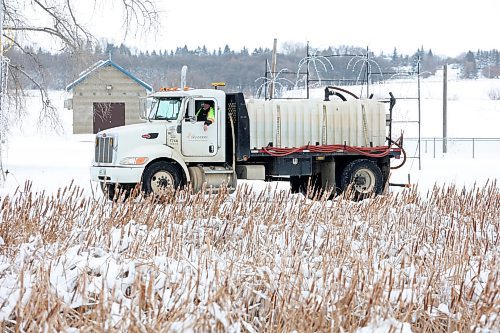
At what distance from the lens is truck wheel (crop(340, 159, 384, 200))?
719 inches

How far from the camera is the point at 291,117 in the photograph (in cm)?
1788

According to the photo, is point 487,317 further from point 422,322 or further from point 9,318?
point 9,318

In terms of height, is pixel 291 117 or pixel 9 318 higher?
pixel 291 117

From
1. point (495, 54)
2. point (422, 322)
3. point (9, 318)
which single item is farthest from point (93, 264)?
point (495, 54)

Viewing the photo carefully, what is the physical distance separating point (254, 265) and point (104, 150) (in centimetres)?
1026

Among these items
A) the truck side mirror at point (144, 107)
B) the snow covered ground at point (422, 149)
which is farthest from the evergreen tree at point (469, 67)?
the truck side mirror at point (144, 107)

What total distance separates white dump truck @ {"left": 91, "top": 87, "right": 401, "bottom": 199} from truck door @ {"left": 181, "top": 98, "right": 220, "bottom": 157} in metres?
0.02

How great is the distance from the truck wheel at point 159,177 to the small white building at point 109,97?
33294 millimetres

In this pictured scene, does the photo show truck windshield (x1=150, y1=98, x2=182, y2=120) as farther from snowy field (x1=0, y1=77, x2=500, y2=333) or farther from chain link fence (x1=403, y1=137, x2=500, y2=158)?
chain link fence (x1=403, y1=137, x2=500, y2=158)

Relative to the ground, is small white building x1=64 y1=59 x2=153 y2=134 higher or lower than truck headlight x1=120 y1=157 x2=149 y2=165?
higher

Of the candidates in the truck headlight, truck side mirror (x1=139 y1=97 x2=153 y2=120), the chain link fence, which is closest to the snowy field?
the truck headlight

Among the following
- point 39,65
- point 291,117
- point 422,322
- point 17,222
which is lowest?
point 422,322

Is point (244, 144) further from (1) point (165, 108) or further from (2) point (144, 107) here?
(2) point (144, 107)

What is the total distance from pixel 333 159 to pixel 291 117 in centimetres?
154
